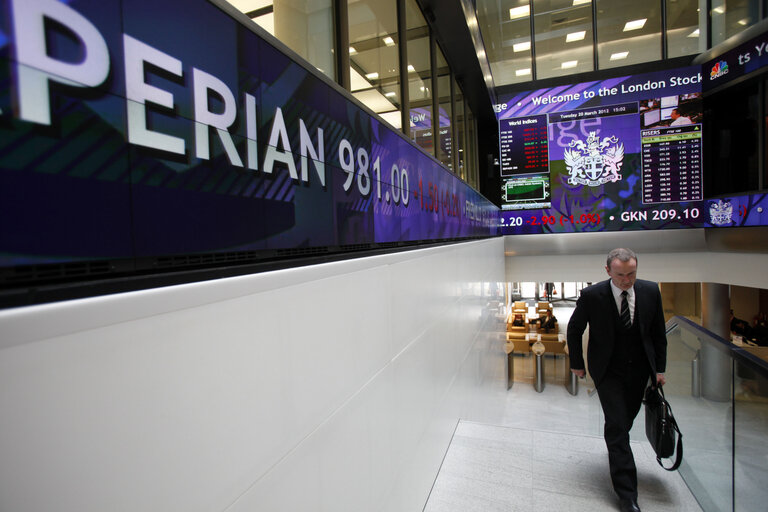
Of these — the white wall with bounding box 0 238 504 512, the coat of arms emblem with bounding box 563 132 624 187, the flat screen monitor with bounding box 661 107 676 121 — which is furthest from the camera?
the coat of arms emblem with bounding box 563 132 624 187

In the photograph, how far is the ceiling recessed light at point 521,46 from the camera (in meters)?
9.02

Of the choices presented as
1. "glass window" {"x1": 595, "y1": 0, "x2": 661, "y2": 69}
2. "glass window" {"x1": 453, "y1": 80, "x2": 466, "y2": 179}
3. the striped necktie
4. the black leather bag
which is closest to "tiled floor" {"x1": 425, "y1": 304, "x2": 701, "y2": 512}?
the black leather bag

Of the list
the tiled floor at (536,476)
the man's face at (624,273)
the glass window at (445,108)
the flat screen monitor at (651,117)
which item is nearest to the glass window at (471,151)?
the glass window at (445,108)

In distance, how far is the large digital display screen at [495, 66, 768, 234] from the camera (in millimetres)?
7617

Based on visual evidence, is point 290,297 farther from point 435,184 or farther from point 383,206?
point 435,184

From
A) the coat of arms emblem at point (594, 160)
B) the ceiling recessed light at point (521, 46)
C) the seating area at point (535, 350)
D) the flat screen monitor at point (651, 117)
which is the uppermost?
the ceiling recessed light at point (521, 46)

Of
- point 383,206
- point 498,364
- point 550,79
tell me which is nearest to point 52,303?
point 383,206

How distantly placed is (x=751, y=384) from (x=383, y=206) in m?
2.12

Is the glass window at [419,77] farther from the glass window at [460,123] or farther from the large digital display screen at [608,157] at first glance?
the large digital display screen at [608,157]

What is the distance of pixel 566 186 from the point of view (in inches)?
328

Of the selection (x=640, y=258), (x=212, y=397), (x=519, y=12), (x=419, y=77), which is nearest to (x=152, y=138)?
(x=212, y=397)

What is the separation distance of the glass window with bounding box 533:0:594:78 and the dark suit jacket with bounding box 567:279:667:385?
7.44 m

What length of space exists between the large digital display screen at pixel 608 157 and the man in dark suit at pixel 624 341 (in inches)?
236

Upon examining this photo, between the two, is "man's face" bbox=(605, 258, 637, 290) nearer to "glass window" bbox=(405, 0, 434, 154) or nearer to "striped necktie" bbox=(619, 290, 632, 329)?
"striped necktie" bbox=(619, 290, 632, 329)
